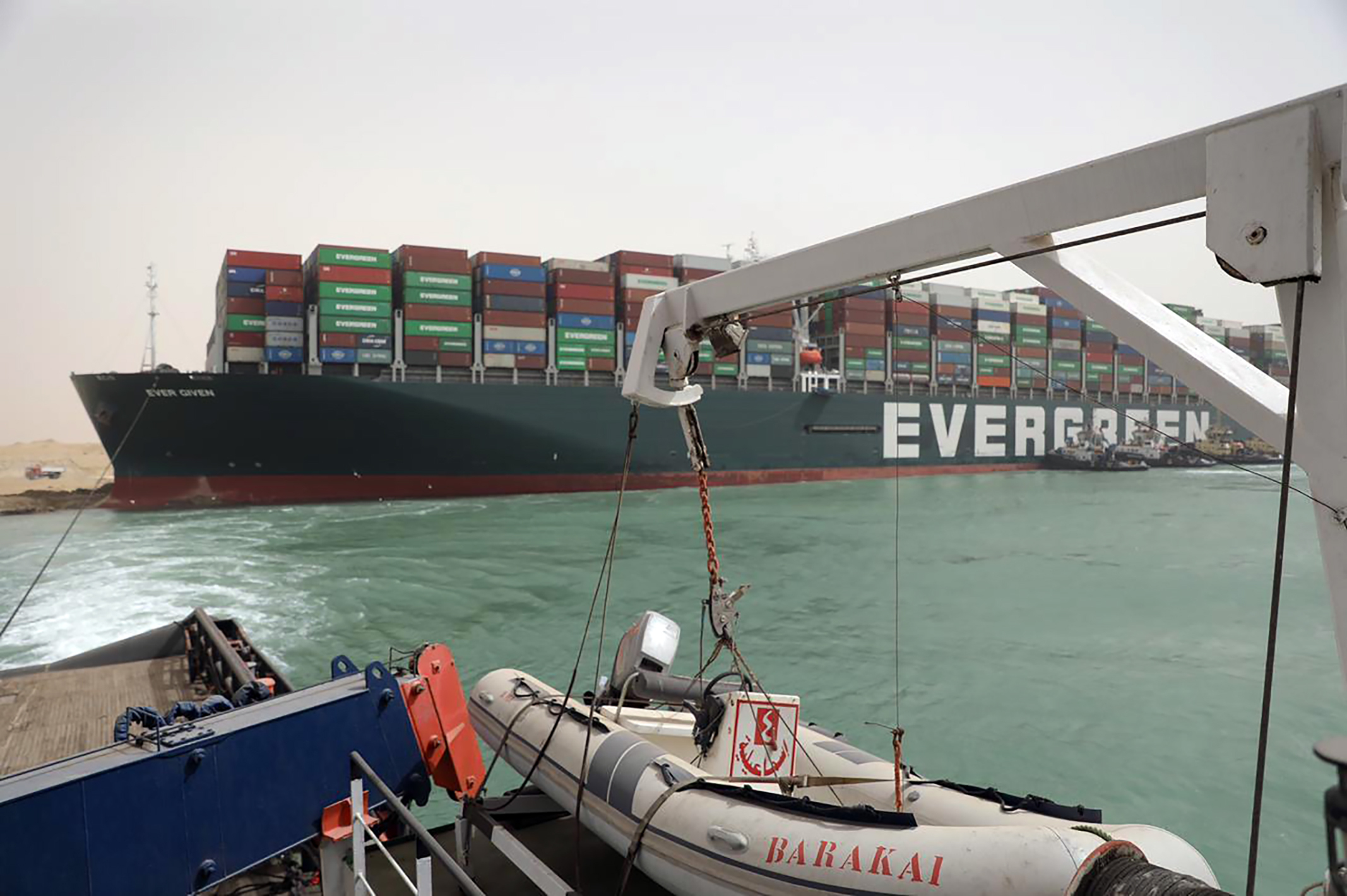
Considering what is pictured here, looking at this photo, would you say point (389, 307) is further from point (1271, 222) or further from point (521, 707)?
point (1271, 222)

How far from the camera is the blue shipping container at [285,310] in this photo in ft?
71.5

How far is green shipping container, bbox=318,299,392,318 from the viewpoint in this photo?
2177cm

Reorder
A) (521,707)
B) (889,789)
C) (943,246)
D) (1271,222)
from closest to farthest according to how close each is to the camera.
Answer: (1271,222)
(943,246)
(889,789)
(521,707)

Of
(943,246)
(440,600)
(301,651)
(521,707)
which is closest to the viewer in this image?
(943,246)

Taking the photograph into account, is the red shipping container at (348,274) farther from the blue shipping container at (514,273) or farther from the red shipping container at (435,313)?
the blue shipping container at (514,273)

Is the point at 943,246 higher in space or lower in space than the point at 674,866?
higher

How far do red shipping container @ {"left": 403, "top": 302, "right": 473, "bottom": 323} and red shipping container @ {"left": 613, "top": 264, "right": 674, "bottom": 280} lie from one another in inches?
211

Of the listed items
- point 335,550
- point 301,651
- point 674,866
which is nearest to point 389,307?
point 335,550

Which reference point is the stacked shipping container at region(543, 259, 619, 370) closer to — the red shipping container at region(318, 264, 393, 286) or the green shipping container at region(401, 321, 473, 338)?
the green shipping container at region(401, 321, 473, 338)

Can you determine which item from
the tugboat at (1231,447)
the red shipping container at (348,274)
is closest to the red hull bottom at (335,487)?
the red shipping container at (348,274)

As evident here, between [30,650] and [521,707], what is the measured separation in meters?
8.54

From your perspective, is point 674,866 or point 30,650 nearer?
point 674,866

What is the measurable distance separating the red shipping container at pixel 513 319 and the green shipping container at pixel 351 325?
300 centimetres

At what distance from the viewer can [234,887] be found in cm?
300
